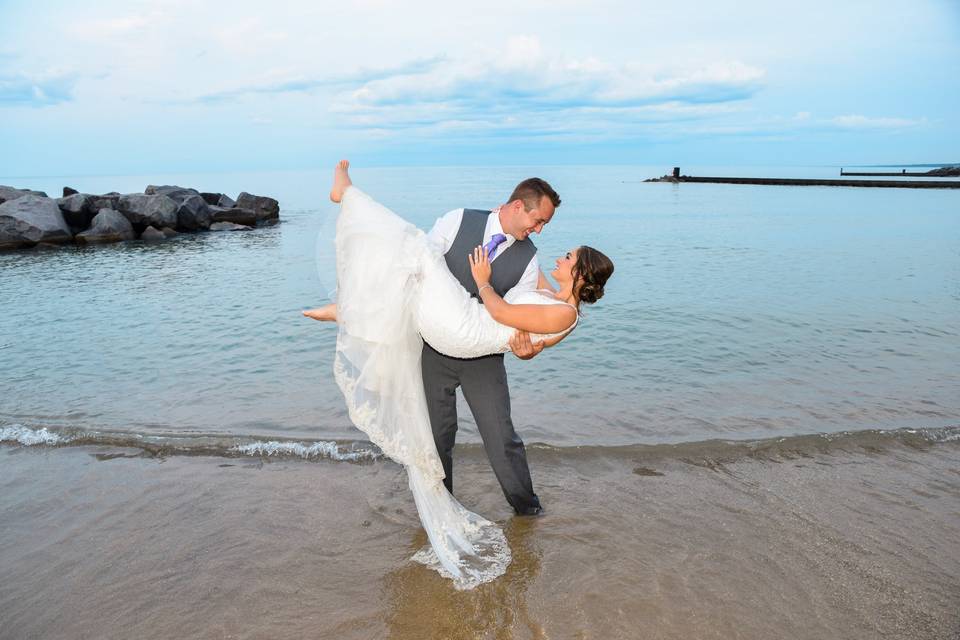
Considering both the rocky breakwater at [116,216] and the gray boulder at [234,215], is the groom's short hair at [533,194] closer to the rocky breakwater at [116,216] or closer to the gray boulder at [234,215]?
the rocky breakwater at [116,216]

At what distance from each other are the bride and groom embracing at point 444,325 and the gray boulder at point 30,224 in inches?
1018

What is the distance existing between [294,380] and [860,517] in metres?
6.47

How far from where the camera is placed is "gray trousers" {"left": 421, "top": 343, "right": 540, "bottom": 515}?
4340 millimetres

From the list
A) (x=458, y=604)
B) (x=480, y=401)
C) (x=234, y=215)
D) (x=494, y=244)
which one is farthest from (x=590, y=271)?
(x=234, y=215)

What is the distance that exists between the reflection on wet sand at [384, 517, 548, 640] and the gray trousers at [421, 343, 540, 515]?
2.21ft

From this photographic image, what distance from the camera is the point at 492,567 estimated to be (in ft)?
13.9

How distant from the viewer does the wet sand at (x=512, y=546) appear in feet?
12.3

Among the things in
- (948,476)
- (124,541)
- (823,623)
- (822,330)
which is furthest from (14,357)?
(822,330)

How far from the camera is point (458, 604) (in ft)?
12.7

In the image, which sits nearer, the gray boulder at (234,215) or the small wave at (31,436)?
the small wave at (31,436)

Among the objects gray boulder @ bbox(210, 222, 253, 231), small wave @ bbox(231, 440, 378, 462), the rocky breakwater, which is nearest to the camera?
small wave @ bbox(231, 440, 378, 462)

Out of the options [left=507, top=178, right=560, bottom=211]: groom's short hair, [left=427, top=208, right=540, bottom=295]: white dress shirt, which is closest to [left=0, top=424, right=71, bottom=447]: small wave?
[left=427, top=208, right=540, bottom=295]: white dress shirt

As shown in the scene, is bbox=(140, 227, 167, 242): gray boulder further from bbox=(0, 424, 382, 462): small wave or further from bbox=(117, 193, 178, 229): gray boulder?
bbox=(0, 424, 382, 462): small wave

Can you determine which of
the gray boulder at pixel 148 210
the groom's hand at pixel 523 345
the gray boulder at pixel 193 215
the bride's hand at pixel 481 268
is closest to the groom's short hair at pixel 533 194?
the bride's hand at pixel 481 268
